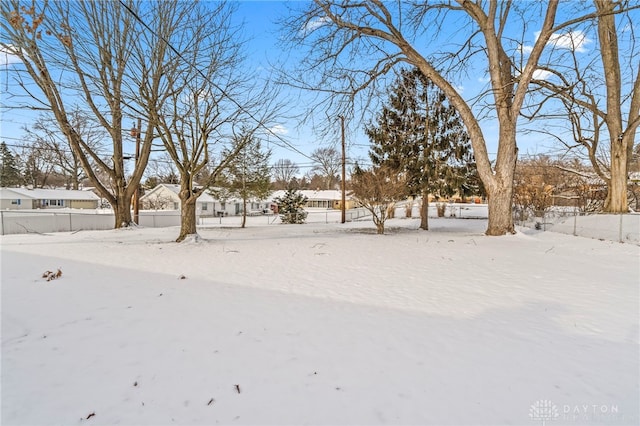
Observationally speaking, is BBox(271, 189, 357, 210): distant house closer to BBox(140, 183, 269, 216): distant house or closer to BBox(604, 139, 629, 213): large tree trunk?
BBox(140, 183, 269, 216): distant house

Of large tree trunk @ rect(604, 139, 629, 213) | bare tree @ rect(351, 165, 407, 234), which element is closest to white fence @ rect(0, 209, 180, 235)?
bare tree @ rect(351, 165, 407, 234)

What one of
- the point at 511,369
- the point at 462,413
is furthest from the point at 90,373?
the point at 511,369

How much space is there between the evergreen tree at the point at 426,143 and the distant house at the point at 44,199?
42.3 metres

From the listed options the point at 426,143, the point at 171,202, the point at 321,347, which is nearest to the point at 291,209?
the point at 426,143

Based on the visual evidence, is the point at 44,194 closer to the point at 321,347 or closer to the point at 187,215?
the point at 187,215

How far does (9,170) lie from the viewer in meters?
44.7

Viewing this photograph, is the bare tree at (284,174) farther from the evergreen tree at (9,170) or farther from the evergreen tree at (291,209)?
the evergreen tree at (9,170)

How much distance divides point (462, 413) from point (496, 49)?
41.9 feet

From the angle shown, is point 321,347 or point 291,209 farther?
point 291,209

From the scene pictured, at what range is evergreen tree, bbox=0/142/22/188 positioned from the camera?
43.8 meters

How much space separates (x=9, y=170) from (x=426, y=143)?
198 feet

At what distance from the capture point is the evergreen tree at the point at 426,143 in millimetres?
15484

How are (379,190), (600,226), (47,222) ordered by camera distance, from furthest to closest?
(47,222) < (379,190) < (600,226)

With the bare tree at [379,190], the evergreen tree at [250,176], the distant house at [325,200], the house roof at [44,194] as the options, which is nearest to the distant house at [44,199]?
the house roof at [44,194]
